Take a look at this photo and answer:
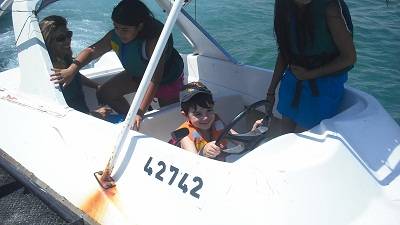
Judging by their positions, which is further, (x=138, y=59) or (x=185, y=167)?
(x=138, y=59)

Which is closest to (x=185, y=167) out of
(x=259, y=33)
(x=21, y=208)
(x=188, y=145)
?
(x=188, y=145)

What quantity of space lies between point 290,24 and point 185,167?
94 centimetres

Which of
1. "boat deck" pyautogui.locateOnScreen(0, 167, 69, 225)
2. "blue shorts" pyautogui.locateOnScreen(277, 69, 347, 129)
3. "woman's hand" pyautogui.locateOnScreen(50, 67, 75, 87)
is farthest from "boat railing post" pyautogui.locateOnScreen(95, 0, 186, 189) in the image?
"blue shorts" pyautogui.locateOnScreen(277, 69, 347, 129)

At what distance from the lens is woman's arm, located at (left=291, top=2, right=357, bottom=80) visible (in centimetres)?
226

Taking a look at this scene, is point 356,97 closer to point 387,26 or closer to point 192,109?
point 192,109

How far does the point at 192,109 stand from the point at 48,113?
0.87m

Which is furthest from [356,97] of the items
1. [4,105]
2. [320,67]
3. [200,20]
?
[200,20]

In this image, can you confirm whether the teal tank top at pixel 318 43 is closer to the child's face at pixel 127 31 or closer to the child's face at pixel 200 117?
the child's face at pixel 200 117

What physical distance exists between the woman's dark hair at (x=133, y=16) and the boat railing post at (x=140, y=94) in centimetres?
83

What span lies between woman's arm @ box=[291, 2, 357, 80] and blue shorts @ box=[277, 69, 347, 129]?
0.21 feet

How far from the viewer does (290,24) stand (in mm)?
2494

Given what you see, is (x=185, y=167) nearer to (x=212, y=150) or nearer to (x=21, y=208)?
(x=212, y=150)

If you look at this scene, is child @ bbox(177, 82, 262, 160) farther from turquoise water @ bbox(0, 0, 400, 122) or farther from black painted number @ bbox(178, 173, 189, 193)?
turquoise water @ bbox(0, 0, 400, 122)

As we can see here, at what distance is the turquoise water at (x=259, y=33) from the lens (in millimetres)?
6488
